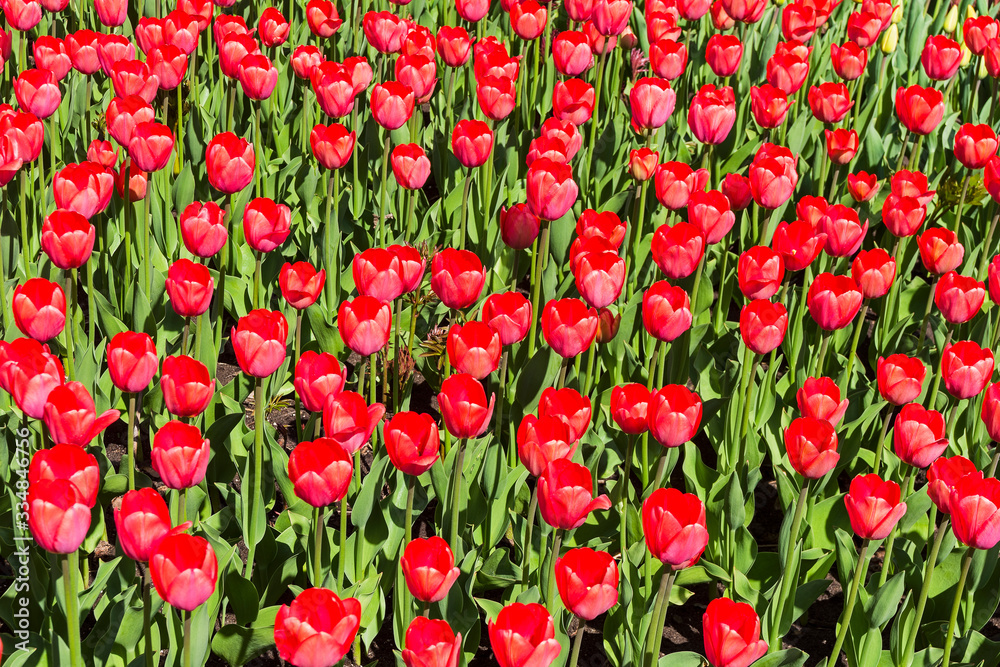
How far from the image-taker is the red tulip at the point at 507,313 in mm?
2342

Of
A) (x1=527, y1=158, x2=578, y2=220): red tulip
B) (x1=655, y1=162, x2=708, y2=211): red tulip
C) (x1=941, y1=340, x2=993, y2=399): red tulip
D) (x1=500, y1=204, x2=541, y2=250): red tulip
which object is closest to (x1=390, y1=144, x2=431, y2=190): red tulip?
(x1=500, y1=204, x2=541, y2=250): red tulip

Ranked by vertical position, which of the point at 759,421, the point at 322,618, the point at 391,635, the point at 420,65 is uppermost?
the point at 420,65

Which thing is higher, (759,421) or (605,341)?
(605,341)

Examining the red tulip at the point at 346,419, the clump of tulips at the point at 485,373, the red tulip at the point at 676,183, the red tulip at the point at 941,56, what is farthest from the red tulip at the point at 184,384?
the red tulip at the point at 941,56

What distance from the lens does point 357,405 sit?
6.32 feet

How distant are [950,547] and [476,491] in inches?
42.8

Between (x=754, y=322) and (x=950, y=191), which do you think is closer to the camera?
(x=754, y=322)

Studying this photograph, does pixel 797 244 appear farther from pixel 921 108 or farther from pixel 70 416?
pixel 70 416

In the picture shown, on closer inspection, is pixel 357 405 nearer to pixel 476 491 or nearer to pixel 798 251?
pixel 476 491

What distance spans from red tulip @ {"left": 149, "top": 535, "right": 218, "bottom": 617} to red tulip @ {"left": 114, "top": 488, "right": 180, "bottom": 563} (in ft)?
0.18

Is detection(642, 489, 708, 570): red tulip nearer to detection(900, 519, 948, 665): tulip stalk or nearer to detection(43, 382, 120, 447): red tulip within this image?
detection(900, 519, 948, 665): tulip stalk

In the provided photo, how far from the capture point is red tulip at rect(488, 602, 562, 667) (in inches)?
60.6

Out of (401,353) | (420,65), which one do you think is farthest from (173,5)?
(401,353)

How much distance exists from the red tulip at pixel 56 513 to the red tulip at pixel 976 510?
1.45 m
